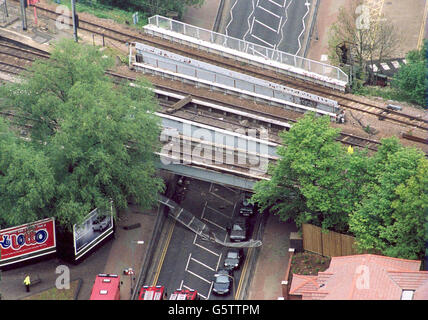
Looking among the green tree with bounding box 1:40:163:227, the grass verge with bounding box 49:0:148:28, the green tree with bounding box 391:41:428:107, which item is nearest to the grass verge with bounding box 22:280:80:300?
the green tree with bounding box 1:40:163:227

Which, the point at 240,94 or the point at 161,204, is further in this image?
the point at 240,94

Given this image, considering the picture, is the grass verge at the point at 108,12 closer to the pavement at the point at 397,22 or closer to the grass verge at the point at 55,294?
the pavement at the point at 397,22

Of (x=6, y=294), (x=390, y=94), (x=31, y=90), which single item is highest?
(x=31, y=90)

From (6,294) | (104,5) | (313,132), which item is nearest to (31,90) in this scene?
(6,294)

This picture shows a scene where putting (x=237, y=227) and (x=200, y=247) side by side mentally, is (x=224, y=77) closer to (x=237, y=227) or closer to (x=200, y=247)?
(x=237, y=227)

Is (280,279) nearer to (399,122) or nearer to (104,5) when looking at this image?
(399,122)

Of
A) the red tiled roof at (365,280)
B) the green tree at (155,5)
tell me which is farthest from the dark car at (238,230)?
the green tree at (155,5)
